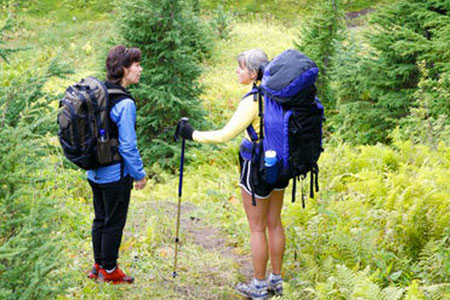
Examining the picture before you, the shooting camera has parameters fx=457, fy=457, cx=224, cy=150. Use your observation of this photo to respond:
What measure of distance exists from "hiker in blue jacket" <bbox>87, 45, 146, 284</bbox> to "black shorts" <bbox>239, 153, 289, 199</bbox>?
0.99 meters

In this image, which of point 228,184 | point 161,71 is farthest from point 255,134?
point 161,71

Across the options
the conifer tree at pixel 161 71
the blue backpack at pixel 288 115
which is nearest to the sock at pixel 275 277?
the blue backpack at pixel 288 115

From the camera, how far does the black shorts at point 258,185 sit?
13.8 ft

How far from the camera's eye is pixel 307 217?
18.9ft

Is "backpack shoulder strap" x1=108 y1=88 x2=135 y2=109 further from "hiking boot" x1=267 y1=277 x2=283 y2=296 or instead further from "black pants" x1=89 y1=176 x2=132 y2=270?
"hiking boot" x1=267 y1=277 x2=283 y2=296

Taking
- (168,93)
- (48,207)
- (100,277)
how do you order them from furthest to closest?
(168,93), (100,277), (48,207)

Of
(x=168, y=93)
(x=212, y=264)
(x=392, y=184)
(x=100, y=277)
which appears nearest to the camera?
(x=100, y=277)

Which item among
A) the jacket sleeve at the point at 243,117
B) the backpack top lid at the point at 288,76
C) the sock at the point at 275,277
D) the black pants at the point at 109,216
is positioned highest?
the backpack top lid at the point at 288,76

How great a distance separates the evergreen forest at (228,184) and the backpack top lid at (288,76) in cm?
48

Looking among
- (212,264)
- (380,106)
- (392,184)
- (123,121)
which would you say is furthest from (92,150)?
(380,106)

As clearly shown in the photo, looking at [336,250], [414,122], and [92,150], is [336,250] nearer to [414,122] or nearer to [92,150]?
[92,150]

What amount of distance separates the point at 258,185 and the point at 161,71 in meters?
7.10

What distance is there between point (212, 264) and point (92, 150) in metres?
2.17

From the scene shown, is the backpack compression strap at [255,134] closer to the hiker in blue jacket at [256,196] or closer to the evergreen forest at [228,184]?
the hiker in blue jacket at [256,196]
